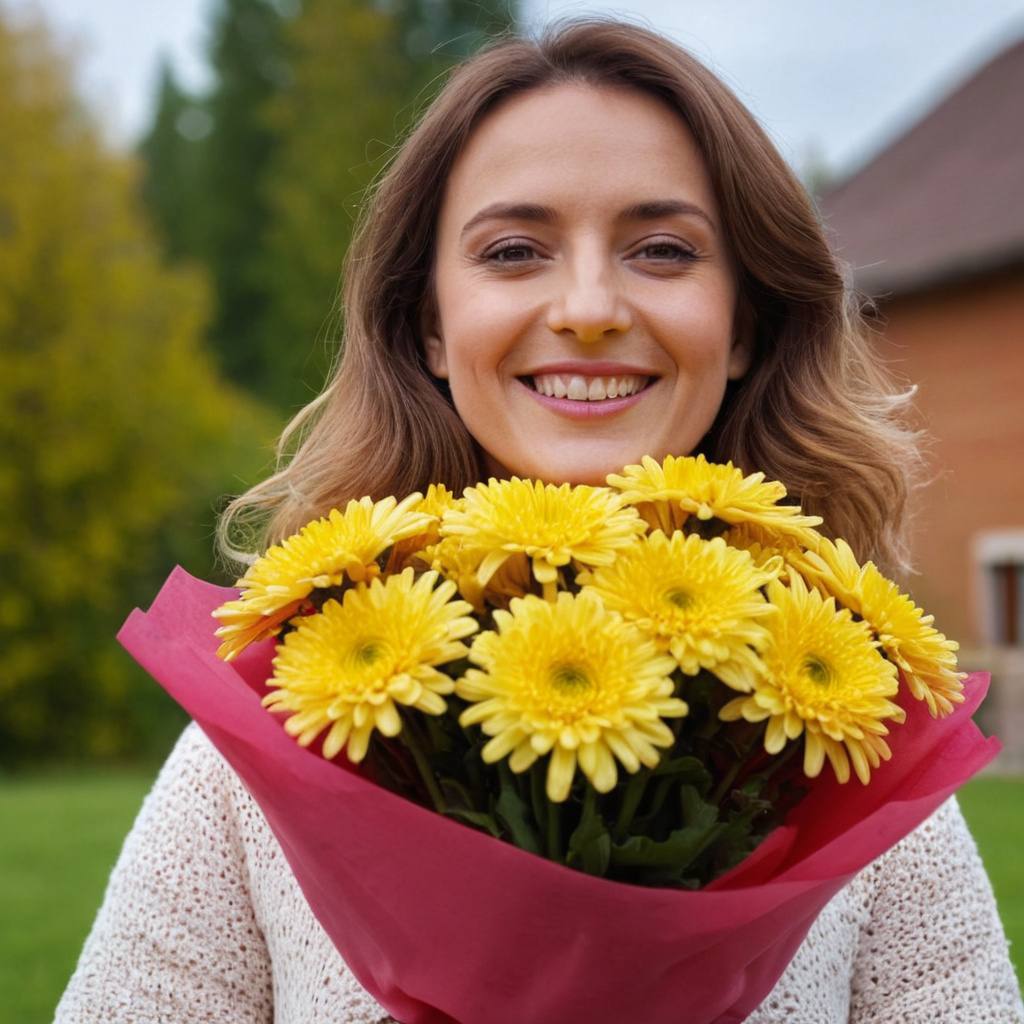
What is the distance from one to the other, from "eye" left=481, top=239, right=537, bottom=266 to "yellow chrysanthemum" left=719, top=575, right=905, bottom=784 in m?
0.65

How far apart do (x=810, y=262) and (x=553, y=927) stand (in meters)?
1.13

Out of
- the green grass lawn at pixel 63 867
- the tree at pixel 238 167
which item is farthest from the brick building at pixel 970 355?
the tree at pixel 238 167

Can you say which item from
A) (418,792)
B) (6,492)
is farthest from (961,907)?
(6,492)

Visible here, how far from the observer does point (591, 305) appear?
5.23 ft

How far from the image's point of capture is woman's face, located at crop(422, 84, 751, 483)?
165 centimetres

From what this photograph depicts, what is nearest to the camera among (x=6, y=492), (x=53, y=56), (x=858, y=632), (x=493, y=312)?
(x=858, y=632)

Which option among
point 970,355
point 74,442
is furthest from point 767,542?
point 74,442

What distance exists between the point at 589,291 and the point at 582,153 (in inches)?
7.5

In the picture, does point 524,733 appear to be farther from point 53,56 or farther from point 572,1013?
point 53,56

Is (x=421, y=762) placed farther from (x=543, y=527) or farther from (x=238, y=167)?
(x=238, y=167)

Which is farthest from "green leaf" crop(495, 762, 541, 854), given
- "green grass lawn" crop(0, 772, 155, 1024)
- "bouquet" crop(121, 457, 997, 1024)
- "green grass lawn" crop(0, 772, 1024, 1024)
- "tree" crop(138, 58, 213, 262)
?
"tree" crop(138, 58, 213, 262)

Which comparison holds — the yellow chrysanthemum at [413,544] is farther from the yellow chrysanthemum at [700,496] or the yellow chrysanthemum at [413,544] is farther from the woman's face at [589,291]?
the woman's face at [589,291]

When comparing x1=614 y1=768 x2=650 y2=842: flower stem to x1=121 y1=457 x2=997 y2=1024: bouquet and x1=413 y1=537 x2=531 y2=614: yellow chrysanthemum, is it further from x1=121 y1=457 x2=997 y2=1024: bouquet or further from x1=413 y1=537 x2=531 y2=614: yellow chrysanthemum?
x1=413 y1=537 x2=531 y2=614: yellow chrysanthemum

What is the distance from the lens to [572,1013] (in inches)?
48.8
